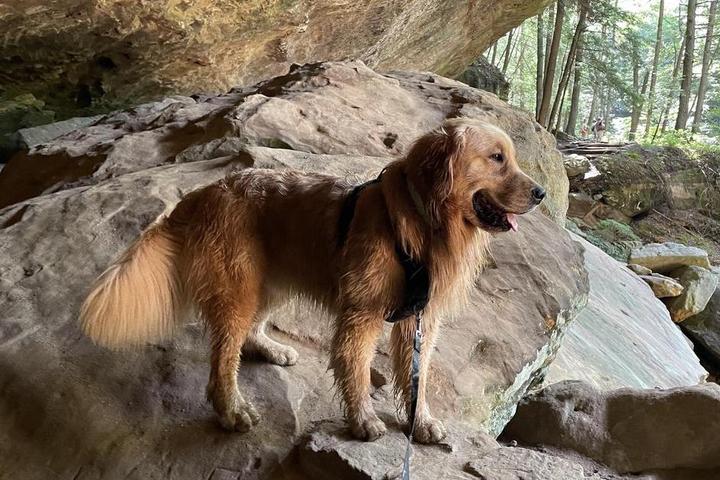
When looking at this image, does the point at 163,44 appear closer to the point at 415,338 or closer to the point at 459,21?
the point at 459,21

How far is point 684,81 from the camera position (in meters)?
20.4

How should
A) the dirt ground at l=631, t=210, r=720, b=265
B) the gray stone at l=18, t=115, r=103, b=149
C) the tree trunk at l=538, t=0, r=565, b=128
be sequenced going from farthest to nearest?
the tree trunk at l=538, t=0, r=565, b=128 < the dirt ground at l=631, t=210, r=720, b=265 < the gray stone at l=18, t=115, r=103, b=149

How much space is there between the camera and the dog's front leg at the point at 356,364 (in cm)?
267

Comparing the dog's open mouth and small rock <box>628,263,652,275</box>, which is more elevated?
the dog's open mouth

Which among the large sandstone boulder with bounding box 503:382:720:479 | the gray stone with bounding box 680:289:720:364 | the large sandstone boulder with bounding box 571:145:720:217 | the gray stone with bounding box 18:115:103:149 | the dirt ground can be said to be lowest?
the gray stone with bounding box 680:289:720:364

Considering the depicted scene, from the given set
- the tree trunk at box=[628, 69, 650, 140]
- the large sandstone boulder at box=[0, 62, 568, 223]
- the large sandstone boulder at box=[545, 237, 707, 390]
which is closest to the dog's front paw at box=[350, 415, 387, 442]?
the large sandstone boulder at box=[545, 237, 707, 390]

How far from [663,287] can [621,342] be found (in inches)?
179

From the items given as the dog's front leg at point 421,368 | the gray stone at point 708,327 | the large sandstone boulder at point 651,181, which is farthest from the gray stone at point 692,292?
the dog's front leg at point 421,368

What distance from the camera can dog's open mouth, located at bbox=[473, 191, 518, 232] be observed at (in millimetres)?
2611

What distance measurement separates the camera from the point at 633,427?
3549 mm

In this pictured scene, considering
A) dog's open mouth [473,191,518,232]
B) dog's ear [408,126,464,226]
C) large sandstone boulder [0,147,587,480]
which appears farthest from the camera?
large sandstone boulder [0,147,587,480]

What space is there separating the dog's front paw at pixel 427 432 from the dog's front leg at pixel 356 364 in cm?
18

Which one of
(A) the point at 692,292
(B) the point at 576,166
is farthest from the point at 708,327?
(B) the point at 576,166

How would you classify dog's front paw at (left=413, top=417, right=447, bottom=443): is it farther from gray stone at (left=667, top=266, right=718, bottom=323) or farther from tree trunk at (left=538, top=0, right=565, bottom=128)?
tree trunk at (left=538, top=0, right=565, bottom=128)
